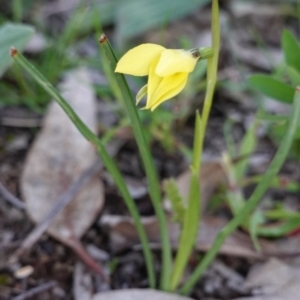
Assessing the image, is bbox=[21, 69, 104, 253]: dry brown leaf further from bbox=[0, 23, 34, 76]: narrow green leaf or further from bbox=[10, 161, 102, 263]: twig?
bbox=[0, 23, 34, 76]: narrow green leaf

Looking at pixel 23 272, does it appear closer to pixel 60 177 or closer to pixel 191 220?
pixel 60 177

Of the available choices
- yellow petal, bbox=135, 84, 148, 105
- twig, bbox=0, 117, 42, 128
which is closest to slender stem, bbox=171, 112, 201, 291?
yellow petal, bbox=135, 84, 148, 105

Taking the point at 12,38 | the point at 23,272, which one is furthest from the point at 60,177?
the point at 12,38

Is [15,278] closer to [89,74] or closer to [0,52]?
[0,52]

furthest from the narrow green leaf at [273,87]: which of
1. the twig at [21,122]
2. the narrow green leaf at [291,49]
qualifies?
the twig at [21,122]

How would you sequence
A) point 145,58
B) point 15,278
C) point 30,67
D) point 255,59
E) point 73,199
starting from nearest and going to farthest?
1. point 145,58
2. point 30,67
3. point 15,278
4. point 73,199
5. point 255,59

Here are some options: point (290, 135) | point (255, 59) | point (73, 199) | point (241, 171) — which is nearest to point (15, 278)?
point (73, 199)
